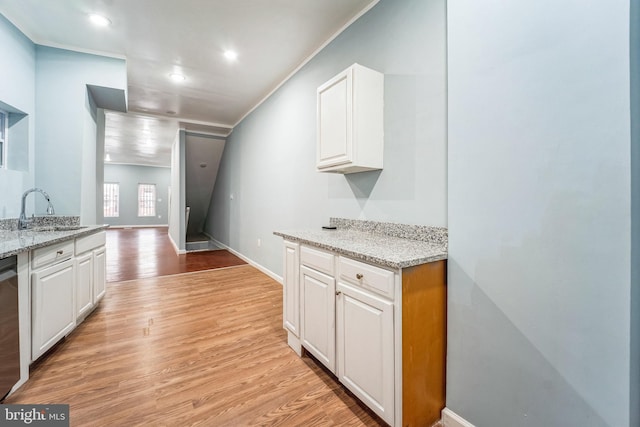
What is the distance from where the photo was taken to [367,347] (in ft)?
4.60

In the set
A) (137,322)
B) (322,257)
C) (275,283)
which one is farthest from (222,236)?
(322,257)

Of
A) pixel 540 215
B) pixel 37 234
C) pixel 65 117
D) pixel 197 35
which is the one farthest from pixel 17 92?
pixel 540 215

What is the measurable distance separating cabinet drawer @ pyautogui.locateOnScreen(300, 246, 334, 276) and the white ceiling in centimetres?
198

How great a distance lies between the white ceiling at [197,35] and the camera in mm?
2242

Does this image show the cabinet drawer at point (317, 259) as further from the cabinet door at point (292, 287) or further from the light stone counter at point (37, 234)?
the light stone counter at point (37, 234)

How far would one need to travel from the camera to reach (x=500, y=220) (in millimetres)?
1221

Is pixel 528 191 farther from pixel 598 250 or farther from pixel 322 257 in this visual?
pixel 322 257

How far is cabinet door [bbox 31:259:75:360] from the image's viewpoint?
178cm

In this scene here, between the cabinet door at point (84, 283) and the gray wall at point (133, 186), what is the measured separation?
10.6 m

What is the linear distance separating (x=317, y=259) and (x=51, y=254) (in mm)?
1878

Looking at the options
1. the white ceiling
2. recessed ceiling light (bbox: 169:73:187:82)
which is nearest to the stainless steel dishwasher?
the white ceiling

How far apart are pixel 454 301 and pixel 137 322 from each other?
2.75 metres

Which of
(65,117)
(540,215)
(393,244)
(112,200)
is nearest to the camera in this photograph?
(540,215)

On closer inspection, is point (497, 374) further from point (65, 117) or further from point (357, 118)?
point (65, 117)
